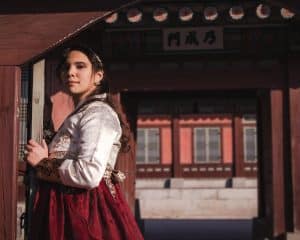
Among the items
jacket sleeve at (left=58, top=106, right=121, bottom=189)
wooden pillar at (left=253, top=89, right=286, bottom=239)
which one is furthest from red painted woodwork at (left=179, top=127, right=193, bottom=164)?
jacket sleeve at (left=58, top=106, right=121, bottom=189)

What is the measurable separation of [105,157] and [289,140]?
19.2 feet

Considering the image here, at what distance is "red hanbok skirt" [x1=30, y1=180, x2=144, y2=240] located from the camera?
2.13m

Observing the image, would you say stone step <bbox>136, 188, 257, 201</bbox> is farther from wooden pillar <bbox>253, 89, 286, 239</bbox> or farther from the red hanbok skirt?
the red hanbok skirt

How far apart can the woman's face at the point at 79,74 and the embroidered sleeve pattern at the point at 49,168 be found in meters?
0.32

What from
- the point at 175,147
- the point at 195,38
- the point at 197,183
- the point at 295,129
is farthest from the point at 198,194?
the point at 195,38

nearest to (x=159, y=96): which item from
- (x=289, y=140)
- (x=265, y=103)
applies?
(x=265, y=103)

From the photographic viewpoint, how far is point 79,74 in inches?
90.7

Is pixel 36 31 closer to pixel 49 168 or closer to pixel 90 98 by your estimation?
pixel 90 98

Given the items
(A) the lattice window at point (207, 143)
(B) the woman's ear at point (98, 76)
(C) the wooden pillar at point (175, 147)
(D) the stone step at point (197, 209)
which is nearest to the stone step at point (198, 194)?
(D) the stone step at point (197, 209)

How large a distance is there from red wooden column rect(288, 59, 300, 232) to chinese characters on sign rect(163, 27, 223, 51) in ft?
3.52

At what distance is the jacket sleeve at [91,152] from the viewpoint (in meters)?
2.05

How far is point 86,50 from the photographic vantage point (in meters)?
2.35

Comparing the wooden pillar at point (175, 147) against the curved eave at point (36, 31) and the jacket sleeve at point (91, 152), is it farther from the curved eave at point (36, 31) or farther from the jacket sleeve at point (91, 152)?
the jacket sleeve at point (91, 152)

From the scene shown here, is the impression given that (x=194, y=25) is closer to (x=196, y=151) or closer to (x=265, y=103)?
(x=265, y=103)
